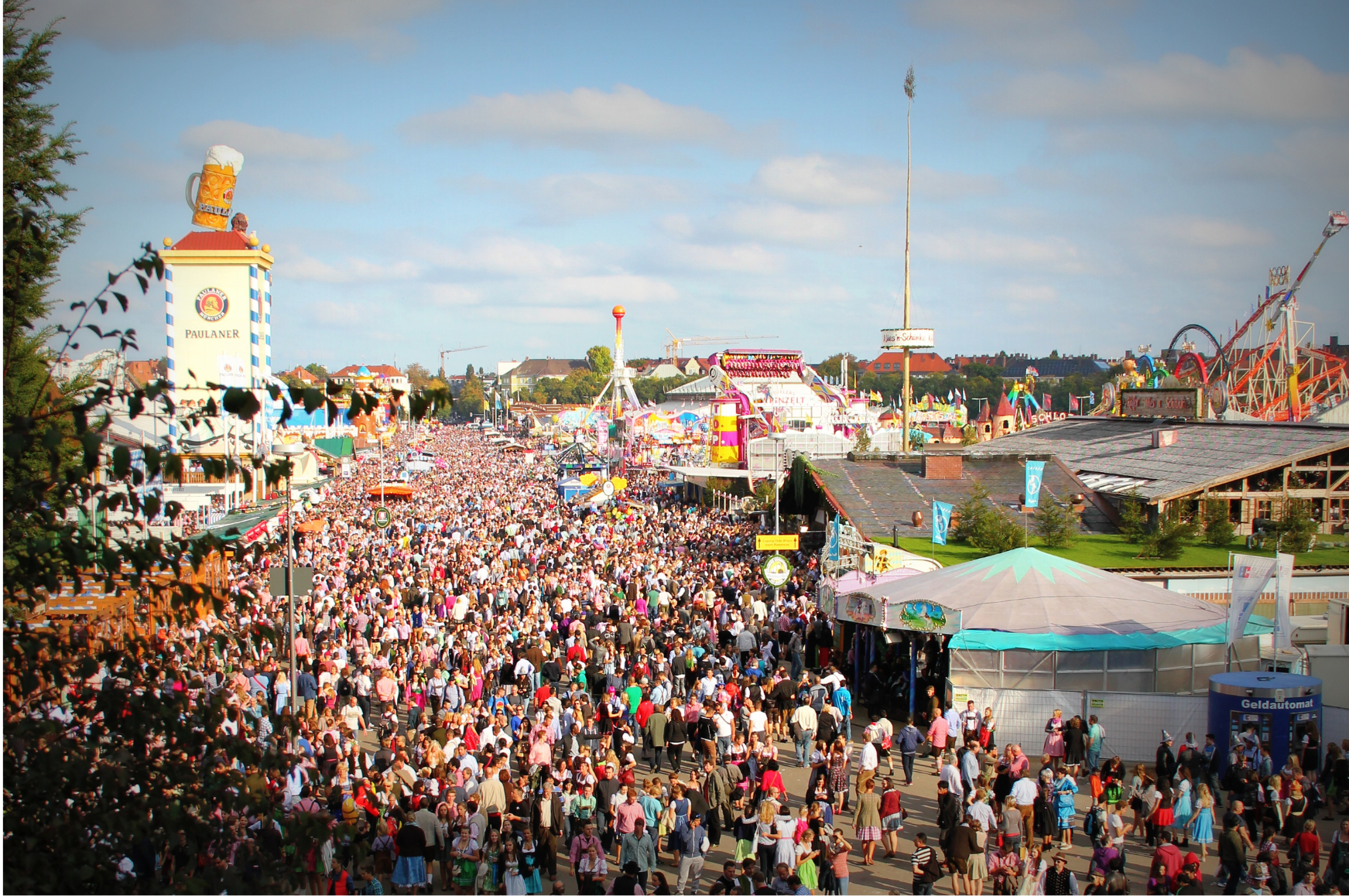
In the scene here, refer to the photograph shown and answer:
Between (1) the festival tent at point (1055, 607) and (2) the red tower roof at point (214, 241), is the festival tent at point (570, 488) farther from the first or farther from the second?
(1) the festival tent at point (1055, 607)

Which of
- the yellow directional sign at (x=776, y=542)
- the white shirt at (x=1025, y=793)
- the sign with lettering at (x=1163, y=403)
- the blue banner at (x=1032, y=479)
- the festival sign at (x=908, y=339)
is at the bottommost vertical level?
the white shirt at (x=1025, y=793)

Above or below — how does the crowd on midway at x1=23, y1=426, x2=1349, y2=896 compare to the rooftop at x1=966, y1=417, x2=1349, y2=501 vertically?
below

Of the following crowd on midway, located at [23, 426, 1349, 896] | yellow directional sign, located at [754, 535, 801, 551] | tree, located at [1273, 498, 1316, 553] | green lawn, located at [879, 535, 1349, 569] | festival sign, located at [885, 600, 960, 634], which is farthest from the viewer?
tree, located at [1273, 498, 1316, 553]

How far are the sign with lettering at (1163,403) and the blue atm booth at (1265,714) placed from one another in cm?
2777

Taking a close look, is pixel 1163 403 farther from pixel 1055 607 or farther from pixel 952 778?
pixel 952 778

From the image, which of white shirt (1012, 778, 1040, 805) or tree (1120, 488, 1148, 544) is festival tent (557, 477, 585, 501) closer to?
tree (1120, 488, 1148, 544)

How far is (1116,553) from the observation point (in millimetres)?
25922

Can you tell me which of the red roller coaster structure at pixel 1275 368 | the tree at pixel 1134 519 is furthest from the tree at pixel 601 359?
the tree at pixel 1134 519

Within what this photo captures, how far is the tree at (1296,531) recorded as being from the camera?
965 inches

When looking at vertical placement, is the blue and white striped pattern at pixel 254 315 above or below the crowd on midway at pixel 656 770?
above

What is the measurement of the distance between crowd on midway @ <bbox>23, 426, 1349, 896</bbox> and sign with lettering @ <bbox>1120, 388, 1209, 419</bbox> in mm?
22748

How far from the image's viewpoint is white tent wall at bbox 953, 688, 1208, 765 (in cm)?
1442

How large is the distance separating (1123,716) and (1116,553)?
12253mm

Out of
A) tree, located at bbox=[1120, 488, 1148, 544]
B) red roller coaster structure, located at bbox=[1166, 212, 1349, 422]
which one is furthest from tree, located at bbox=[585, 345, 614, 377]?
tree, located at bbox=[1120, 488, 1148, 544]
